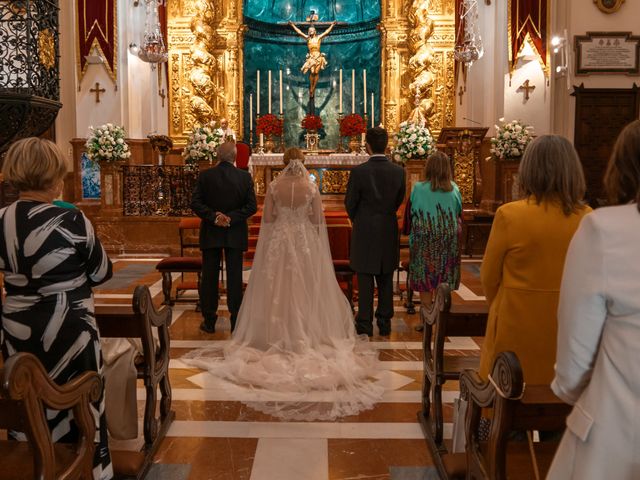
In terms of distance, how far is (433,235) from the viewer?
6195mm

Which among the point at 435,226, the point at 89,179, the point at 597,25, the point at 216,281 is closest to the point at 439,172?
the point at 435,226

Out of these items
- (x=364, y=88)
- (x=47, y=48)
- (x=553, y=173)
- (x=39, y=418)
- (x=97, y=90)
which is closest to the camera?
(x=39, y=418)

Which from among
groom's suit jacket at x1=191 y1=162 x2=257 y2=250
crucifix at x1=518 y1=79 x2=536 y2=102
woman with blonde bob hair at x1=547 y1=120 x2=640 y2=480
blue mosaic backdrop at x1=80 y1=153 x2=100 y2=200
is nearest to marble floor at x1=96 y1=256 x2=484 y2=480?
groom's suit jacket at x1=191 y1=162 x2=257 y2=250

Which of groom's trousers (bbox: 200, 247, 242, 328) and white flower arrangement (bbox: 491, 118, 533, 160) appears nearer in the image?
groom's trousers (bbox: 200, 247, 242, 328)

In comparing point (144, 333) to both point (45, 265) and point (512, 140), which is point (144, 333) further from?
point (512, 140)

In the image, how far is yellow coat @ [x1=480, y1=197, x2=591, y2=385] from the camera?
10.1 ft

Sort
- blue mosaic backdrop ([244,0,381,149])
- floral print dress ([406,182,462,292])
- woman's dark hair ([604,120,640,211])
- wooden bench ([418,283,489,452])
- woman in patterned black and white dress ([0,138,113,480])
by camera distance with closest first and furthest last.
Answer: woman's dark hair ([604,120,640,211]) < woman in patterned black and white dress ([0,138,113,480]) < wooden bench ([418,283,489,452]) < floral print dress ([406,182,462,292]) < blue mosaic backdrop ([244,0,381,149])

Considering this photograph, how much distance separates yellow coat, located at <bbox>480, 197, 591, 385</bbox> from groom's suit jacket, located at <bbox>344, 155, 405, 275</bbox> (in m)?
3.21

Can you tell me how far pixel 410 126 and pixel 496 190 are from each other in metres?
4.00

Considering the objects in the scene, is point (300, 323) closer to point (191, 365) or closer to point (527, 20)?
point (191, 365)

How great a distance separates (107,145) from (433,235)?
25.8 ft

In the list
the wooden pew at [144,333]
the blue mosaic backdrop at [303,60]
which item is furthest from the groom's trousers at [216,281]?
the blue mosaic backdrop at [303,60]

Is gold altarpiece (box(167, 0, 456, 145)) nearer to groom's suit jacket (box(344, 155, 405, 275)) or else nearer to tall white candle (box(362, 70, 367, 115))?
tall white candle (box(362, 70, 367, 115))

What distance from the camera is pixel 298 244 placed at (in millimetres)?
5918
